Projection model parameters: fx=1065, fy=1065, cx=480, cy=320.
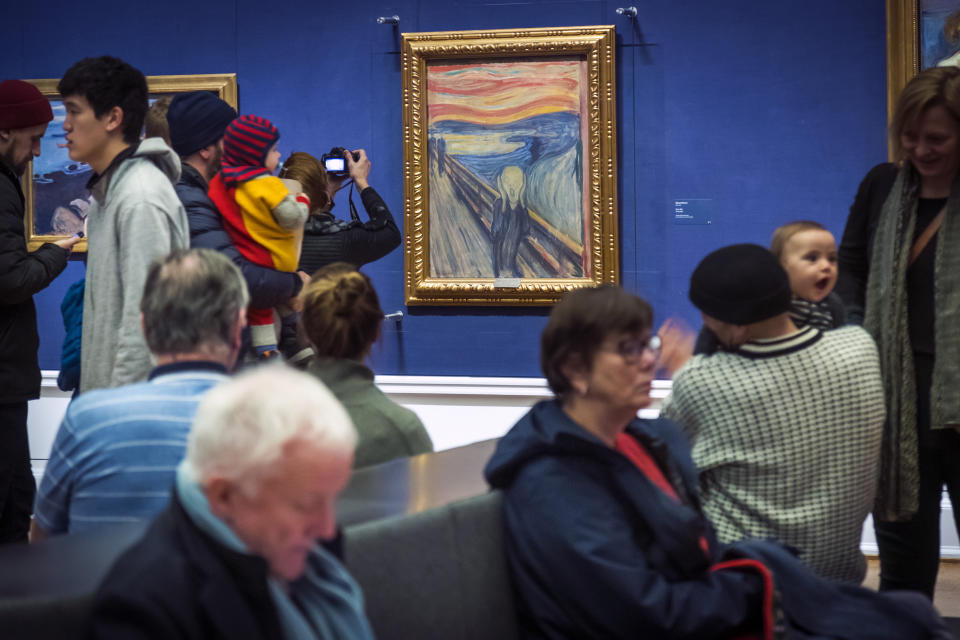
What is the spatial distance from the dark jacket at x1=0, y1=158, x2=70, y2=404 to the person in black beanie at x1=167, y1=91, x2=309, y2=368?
573mm

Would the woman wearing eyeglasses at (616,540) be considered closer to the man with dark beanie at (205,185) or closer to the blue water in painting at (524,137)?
the man with dark beanie at (205,185)

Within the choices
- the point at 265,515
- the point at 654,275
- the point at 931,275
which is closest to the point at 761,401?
the point at 931,275

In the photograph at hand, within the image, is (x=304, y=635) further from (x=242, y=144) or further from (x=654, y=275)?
(x=654, y=275)

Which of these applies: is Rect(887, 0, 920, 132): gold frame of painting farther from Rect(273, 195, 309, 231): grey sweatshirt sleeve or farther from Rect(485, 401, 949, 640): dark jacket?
Rect(485, 401, 949, 640): dark jacket

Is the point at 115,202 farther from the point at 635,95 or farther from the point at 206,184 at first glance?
the point at 635,95

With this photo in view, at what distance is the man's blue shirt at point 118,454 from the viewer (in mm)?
2039

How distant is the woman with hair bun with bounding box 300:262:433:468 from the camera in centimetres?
290

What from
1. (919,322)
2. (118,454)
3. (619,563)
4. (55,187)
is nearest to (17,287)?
(118,454)

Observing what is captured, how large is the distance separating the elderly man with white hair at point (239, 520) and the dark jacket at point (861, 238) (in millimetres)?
2425

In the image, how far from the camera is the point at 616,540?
6.72 feet

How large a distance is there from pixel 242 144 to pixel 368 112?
1.83m

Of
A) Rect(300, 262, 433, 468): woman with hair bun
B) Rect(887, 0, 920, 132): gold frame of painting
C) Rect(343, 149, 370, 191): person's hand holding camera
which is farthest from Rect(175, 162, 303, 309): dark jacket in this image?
Rect(887, 0, 920, 132): gold frame of painting

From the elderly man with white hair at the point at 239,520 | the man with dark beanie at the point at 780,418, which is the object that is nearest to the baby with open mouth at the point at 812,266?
the man with dark beanie at the point at 780,418

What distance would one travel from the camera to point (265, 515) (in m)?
1.40
